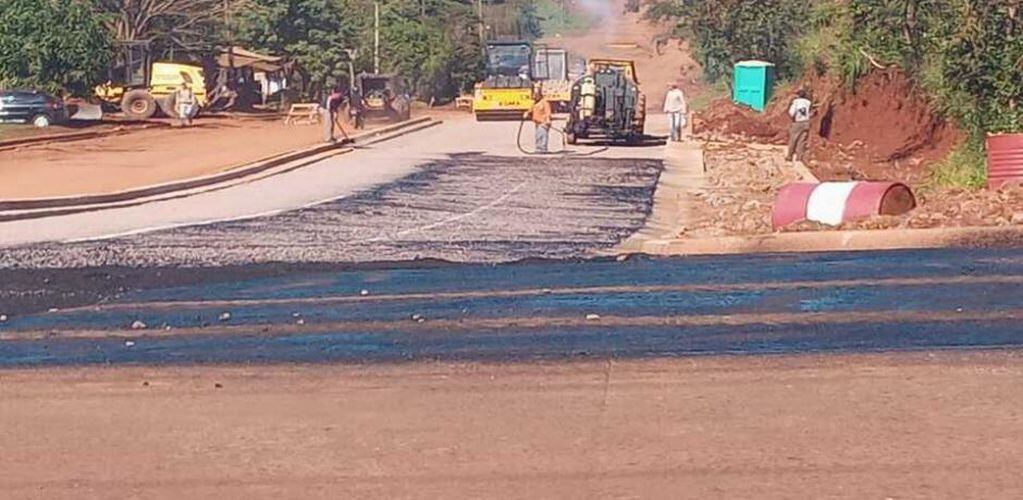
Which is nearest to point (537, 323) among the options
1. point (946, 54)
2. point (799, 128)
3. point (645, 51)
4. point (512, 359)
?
point (512, 359)

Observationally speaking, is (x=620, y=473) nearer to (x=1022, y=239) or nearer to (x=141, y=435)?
(x=141, y=435)

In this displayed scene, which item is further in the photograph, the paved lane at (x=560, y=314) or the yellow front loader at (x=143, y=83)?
Result: the yellow front loader at (x=143, y=83)

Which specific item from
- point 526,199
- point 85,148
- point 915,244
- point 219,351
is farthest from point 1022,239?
point 85,148

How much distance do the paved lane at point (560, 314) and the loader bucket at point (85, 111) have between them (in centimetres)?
4275

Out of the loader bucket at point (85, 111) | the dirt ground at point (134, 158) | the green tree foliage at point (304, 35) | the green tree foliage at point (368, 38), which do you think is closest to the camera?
the dirt ground at point (134, 158)

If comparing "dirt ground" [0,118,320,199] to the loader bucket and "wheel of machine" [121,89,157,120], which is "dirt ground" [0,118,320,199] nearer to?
the loader bucket

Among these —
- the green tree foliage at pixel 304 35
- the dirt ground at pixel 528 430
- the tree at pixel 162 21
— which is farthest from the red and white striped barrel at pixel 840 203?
the green tree foliage at pixel 304 35

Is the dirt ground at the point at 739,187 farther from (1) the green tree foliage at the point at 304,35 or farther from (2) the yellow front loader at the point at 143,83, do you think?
(1) the green tree foliage at the point at 304,35

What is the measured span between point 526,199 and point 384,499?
1817cm

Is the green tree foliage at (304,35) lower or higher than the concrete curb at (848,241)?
higher

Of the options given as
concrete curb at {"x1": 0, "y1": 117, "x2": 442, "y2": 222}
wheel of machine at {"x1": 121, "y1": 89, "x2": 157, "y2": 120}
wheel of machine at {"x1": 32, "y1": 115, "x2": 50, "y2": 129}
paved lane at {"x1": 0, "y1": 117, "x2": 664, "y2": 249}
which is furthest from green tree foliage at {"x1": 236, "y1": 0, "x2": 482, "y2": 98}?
concrete curb at {"x1": 0, "y1": 117, "x2": 442, "y2": 222}

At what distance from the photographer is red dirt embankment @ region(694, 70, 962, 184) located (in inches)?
1270

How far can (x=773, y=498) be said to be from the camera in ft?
18.8

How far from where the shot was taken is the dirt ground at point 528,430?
6027 millimetres
